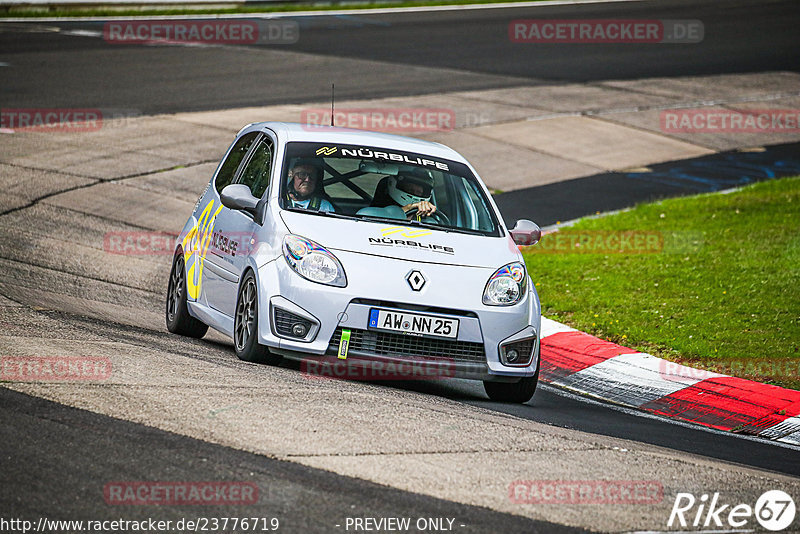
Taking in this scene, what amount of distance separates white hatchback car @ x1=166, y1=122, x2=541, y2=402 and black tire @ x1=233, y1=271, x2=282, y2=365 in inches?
0.5

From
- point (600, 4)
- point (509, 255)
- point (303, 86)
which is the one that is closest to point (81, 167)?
point (303, 86)

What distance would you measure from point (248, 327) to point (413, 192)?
1.64 m

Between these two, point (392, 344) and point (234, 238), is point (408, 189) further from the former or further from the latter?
point (392, 344)

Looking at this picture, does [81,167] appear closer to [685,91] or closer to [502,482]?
[502,482]

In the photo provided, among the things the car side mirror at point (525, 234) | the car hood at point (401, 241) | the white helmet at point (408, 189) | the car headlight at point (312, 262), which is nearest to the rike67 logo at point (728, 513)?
the car hood at point (401, 241)

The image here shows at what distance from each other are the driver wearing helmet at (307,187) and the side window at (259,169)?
0.22m

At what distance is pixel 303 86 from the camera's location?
22.2 m

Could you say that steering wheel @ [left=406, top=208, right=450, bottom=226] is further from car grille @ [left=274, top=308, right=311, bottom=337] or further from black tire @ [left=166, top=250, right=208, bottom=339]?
black tire @ [left=166, top=250, right=208, bottom=339]

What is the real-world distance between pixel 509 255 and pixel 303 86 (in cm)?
1496

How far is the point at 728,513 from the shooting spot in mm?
5316

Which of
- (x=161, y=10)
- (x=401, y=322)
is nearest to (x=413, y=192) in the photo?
(x=401, y=322)

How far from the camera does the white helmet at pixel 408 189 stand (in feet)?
27.4

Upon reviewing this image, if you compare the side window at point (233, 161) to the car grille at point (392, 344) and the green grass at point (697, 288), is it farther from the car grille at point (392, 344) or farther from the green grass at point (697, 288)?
the green grass at point (697, 288)

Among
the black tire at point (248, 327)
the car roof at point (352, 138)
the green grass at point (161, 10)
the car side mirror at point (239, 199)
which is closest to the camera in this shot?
the black tire at point (248, 327)
